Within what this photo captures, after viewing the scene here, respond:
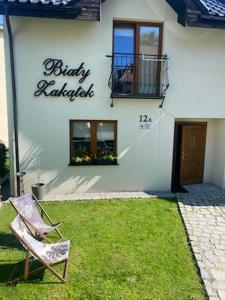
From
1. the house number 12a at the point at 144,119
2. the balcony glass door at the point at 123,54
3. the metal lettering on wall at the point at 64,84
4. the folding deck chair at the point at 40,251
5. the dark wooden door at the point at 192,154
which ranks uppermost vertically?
the balcony glass door at the point at 123,54

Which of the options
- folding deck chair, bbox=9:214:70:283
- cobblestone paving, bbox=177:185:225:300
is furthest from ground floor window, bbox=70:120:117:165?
folding deck chair, bbox=9:214:70:283

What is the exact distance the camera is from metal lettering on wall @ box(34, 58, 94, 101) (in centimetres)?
862

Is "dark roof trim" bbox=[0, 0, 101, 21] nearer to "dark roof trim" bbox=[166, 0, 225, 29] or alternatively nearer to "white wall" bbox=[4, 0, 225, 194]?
"white wall" bbox=[4, 0, 225, 194]

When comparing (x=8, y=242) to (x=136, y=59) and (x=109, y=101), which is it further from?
(x=136, y=59)

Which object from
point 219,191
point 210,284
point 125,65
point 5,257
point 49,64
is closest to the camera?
point 210,284

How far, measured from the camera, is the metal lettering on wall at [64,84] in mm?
8617

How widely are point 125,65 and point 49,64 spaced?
251cm

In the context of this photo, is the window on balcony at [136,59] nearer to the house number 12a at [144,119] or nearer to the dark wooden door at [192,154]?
the house number 12a at [144,119]

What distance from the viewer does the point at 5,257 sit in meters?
5.50

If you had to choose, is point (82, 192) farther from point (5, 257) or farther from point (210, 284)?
point (210, 284)

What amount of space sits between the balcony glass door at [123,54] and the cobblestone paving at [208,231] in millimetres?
4490

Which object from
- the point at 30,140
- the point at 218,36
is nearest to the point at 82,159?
the point at 30,140

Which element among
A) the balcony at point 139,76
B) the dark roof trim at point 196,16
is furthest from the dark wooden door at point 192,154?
the dark roof trim at point 196,16

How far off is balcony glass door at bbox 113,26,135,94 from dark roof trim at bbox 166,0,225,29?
1666 mm
